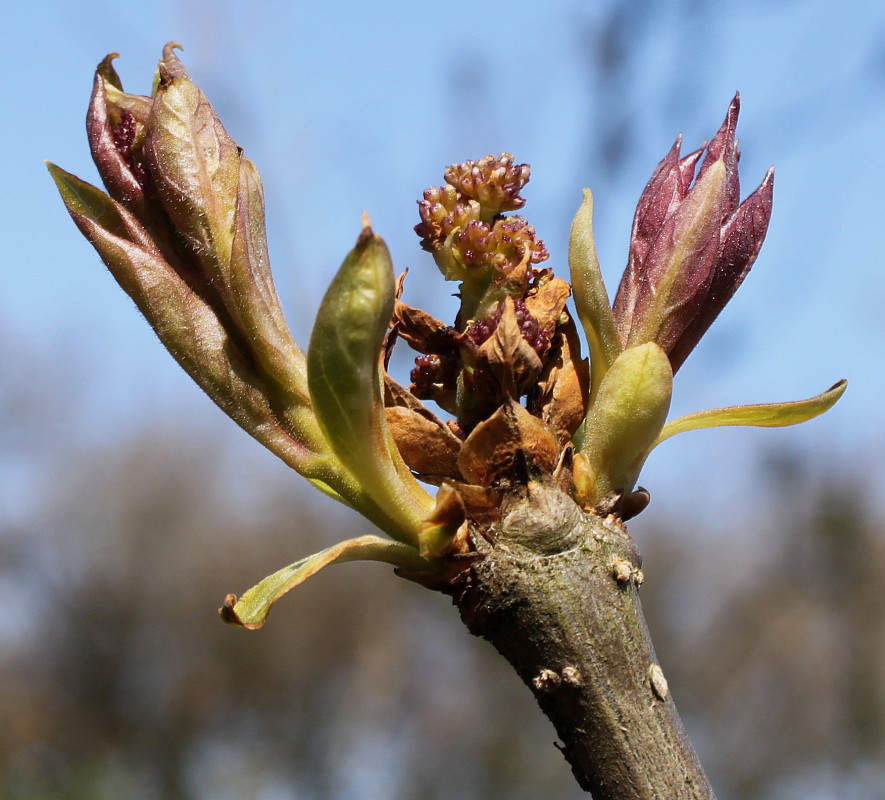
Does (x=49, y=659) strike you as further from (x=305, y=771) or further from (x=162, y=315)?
(x=162, y=315)

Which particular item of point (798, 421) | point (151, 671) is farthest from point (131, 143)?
point (151, 671)

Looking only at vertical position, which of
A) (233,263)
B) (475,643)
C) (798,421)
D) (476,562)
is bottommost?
(476,562)

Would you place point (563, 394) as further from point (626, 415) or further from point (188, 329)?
point (188, 329)

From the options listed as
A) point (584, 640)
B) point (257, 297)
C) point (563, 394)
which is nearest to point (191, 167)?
point (257, 297)

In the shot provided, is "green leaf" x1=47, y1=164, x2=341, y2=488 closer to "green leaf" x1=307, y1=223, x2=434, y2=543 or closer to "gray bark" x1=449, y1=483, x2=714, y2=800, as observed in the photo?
"green leaf" x1=307, y1=223, x2=434, y2=543

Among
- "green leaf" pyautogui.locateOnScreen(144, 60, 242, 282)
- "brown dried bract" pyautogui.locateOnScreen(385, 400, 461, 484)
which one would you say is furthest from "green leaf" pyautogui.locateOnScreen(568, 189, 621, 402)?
"green leaf" pyautogui.locateOnScreen(144, 60, 242, 282)

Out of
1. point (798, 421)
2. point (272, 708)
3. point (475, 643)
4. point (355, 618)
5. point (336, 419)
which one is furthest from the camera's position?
point (355, 618)

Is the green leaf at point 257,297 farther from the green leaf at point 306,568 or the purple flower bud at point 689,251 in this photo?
the purple flower bud at point 689,251
